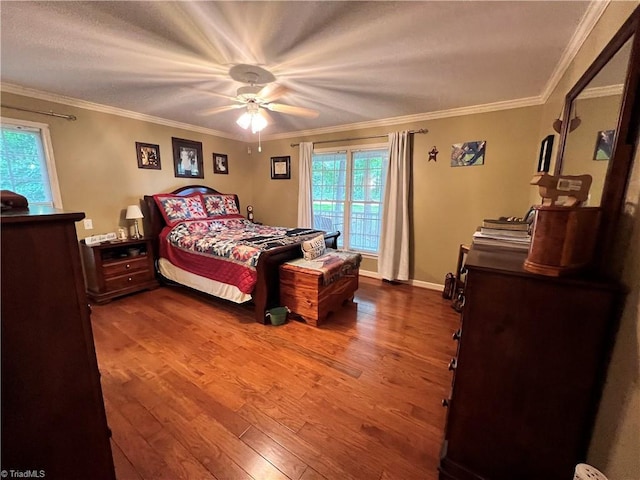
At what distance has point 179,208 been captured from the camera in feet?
12.3

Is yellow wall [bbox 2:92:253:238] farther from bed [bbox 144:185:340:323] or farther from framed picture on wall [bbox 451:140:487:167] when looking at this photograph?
framed picture on wall [bbox 451:140:487:167]

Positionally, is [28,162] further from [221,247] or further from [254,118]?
[254,118]

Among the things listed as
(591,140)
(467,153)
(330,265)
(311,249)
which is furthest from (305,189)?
(591,140)

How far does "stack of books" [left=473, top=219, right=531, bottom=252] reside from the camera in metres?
1.43

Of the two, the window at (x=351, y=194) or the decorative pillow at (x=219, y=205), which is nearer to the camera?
the window at (x=351, y=194)

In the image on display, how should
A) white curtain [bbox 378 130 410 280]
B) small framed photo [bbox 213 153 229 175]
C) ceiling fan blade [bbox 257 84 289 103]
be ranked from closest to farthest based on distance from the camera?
ceiling fan blade [bbox 257 84 289 103] → white curtain [bbox 378 130 410 280] → small framed photo [bbox 213 153 229 175]

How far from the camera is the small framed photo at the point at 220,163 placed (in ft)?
15.0

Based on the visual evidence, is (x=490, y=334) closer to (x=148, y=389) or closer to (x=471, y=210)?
(x=148, y=389)

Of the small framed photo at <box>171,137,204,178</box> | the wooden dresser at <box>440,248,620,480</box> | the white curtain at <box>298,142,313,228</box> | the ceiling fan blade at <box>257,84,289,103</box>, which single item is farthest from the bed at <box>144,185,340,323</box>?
the wooden dresser at <box>440,248,620,480</box>

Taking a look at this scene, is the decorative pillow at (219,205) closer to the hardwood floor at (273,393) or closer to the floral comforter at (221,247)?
the floral comforter at (221,247)

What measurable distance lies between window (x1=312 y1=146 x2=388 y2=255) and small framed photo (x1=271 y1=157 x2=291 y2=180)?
1.72ft

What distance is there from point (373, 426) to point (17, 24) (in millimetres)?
3224

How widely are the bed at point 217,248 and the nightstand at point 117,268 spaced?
168 millimetres

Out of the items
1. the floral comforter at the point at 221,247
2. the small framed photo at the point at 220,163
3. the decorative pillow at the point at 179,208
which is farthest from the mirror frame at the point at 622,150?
the small framed photo at the point at 220,163
